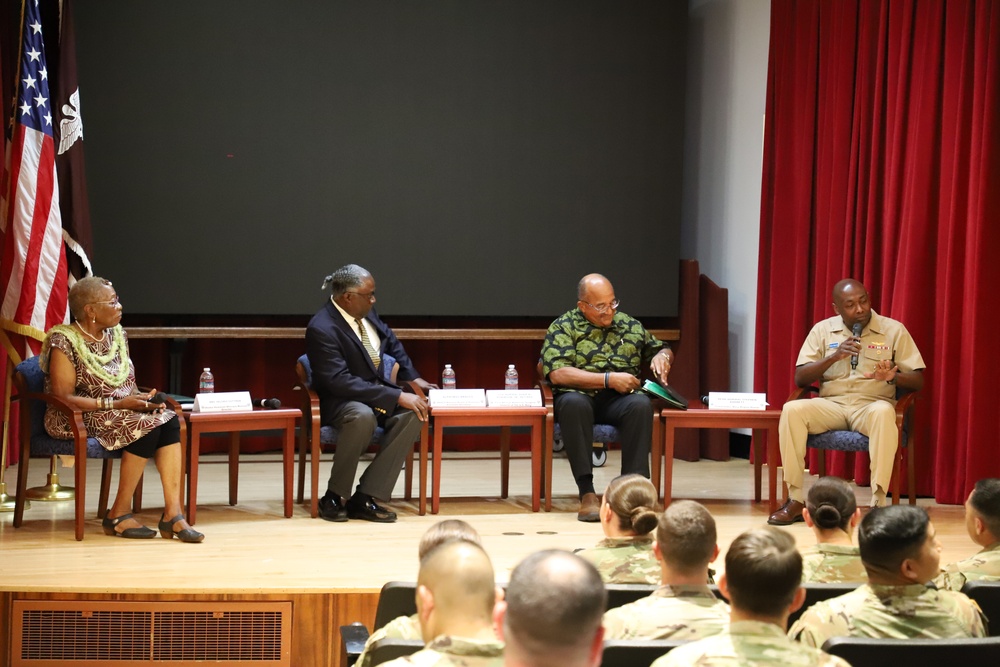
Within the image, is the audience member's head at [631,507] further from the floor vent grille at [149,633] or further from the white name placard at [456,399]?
the white name placard at [456,399]

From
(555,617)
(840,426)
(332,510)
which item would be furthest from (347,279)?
(555,617)

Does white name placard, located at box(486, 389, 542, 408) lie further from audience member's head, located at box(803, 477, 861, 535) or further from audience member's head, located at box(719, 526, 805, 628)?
audience member's head, located at box(719, 526, 805, 628)

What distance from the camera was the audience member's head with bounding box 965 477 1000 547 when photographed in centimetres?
288

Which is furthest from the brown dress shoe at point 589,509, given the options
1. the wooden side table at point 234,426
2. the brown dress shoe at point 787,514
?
the wooden side table at point 234,426

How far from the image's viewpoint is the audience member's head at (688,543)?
227 centimetres

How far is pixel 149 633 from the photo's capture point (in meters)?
3.72

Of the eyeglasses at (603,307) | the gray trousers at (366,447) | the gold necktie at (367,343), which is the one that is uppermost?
the eyeglasses at (603,307)

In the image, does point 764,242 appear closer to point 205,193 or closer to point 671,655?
point 205,193

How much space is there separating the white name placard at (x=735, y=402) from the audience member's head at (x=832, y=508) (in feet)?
8.30

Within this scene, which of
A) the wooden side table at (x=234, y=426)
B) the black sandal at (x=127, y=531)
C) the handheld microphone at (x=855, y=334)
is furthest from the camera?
the handheld microphone at (x=855, y=334)

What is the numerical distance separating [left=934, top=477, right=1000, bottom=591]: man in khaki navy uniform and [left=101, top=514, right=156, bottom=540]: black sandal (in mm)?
3031

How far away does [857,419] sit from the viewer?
5.19 meters

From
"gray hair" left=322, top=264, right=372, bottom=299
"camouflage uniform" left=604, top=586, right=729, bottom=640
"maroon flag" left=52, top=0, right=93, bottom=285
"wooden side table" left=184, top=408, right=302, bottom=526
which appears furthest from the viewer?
"maroon flag" left=52, top=0, right=93, bottom=285

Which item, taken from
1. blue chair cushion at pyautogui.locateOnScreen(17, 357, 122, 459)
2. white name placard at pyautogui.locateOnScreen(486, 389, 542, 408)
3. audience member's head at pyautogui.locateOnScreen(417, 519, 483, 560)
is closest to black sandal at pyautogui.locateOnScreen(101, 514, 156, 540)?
blue chair cushion at pyautogui.locateOnScreen(17, 357, 122, 459)
